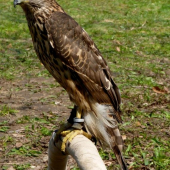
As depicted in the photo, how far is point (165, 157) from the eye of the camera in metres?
4.23

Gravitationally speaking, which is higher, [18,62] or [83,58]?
[83,58]

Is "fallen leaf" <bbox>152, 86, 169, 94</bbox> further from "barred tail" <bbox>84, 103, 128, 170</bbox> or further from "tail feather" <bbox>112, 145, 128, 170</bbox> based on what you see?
"tail feather" <bbox>112, 145, 128, 170</bbox>

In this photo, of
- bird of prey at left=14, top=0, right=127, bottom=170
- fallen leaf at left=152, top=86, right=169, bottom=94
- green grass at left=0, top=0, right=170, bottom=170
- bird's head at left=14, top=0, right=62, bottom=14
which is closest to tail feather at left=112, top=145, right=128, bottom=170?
bird of prey at left=14, top=0, right=127, bottom=170

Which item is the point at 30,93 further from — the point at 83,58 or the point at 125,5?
the point at 125,5

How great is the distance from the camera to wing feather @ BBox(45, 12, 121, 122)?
11.0 ft

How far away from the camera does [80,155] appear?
2088mm

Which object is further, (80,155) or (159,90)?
(159,90)

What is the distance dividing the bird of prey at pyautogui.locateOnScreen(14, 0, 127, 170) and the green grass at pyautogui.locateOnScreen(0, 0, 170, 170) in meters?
0.88

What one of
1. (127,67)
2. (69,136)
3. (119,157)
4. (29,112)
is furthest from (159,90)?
(69,136)

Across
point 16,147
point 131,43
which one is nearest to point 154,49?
point 131,43

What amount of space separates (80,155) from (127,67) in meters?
5.24

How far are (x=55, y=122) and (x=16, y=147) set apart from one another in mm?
752

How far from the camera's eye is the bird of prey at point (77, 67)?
3363mm

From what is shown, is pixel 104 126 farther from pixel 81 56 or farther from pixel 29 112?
pixel 29 112
